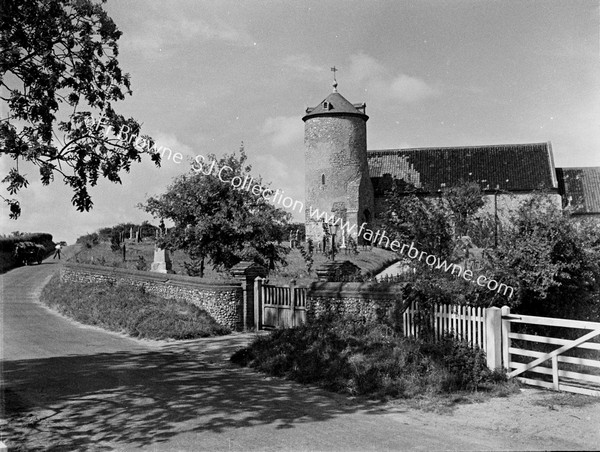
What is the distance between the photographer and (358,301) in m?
14.1

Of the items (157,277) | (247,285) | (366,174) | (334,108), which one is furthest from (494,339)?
(334,108)

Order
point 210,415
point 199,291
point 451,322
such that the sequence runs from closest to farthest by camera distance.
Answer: point 210,415
point 451,322
point 199,291

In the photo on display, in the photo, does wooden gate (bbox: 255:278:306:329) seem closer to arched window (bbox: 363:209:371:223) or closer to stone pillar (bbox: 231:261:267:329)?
stone pillar (bbox: 231:261:267:329)

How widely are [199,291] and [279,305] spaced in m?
3.19

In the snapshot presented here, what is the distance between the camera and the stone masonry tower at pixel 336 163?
4822 cm

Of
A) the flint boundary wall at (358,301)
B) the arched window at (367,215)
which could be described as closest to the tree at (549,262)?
the flint boundary wall at (358,301)

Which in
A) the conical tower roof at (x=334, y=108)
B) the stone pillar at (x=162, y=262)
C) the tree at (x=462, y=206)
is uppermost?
the conical tower roof at (x=334, y=108)

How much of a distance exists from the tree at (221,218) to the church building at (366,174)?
2469 cm

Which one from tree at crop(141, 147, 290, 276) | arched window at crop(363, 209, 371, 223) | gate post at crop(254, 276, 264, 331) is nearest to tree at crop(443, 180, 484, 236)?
gate post at crop(254, 276, 264, 331)

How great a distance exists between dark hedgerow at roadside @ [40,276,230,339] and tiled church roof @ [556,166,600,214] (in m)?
39.6

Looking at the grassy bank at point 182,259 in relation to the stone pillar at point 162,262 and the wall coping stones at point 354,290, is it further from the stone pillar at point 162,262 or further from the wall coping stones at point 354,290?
the wall coping stones at point 354,290

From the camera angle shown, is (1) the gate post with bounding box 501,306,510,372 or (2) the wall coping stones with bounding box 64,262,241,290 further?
(2) the wall coping stones with bounding box 64,262,241,290

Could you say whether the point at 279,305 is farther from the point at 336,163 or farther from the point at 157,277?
the point at 336,163

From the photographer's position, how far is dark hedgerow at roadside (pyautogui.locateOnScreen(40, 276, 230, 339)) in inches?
652
